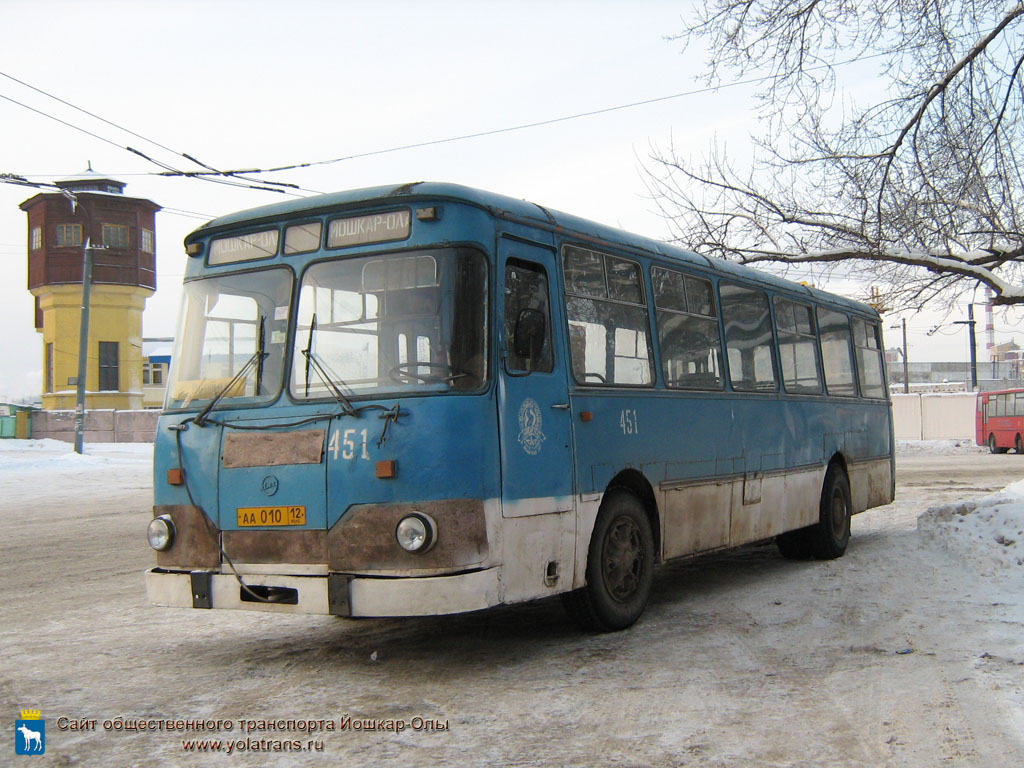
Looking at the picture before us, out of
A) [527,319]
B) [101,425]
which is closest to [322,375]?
[527,319]

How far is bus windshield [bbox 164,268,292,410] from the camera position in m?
6.43

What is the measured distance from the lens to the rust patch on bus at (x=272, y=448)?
19.9ft

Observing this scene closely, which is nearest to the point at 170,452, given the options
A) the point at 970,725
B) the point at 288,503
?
the point at 288,503

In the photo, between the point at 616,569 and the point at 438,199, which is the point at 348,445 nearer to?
the point at 438,199

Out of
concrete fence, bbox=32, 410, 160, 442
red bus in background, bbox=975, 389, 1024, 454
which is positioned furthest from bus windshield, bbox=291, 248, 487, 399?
concrete fence, bbox=32, 410, 160, 442

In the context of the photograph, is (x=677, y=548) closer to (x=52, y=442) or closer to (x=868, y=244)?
(x=868, y=244)

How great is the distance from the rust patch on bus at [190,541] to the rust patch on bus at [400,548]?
0.95 meters

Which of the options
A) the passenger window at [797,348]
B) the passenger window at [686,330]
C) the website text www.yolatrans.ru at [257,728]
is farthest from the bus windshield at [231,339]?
the passenger window at [797,348]

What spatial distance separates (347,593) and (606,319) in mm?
2778

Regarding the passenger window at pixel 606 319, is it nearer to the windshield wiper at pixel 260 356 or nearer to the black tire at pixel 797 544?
the windshield wiper at pixel 260 356

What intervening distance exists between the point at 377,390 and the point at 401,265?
0.75 m

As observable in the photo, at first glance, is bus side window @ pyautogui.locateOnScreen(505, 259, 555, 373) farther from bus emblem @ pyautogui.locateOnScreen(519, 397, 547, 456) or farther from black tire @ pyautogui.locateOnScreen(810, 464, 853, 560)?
black tire @ pyautogui.locateOnScreen(810, 464, 853, 560)

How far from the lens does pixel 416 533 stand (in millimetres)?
5730

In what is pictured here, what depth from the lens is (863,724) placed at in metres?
4.93
